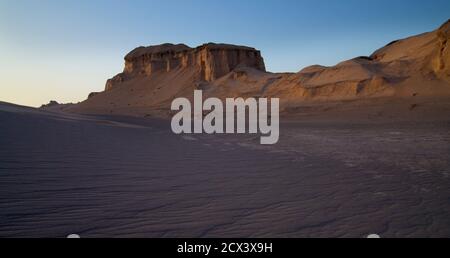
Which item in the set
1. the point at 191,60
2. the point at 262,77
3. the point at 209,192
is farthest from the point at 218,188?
the point at 191,60

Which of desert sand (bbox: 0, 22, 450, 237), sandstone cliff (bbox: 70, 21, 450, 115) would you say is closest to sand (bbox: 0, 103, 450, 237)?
desert sand (bbox: 0, 22, 450, 237)

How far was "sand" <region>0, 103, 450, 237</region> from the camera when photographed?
3.37 m

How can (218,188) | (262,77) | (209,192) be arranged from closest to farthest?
(209,192) < (218,188) < (262,77)

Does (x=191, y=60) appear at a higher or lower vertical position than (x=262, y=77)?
higher

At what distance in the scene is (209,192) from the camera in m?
4.78

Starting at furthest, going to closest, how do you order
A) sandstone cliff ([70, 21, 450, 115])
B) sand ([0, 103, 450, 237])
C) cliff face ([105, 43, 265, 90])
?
cliff face ([105, 43, 265, 90]) → sandstone cliff ([70, 21, 450, 115]) → sand ([0, 103, 450, 237])

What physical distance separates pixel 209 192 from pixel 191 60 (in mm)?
65252

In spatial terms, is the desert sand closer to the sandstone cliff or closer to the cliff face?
the sandstone cliff

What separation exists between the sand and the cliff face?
168 feet

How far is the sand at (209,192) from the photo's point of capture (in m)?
3.37

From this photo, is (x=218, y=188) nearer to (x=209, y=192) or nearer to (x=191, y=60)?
(x=209, y=192)

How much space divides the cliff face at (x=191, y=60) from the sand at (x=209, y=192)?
51.2 metres

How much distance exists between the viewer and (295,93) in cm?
3681
